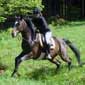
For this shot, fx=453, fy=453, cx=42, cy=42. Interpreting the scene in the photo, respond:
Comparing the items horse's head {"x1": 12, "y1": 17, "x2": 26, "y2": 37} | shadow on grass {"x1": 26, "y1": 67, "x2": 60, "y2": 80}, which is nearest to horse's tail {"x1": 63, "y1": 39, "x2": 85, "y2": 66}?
shadow on grass {"x1": 26, "y1": 67, "x2": 60, "y2": 80}

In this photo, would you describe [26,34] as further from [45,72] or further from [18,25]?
[45,72]

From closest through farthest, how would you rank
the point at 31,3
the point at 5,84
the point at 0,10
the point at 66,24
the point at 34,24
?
the point at 5,84 < the point at 34,24 < the point at 0,10 < the point at 31,3 < the point at 66,24

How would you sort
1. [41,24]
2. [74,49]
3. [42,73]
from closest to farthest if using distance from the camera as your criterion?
1. [41,24]
2. [42,73]
3. [74,49]

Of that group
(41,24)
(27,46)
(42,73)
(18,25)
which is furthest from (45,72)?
Result: (18,25)

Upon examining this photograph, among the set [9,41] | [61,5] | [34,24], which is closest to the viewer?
[34,24]

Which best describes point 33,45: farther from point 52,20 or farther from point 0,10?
point 52,20

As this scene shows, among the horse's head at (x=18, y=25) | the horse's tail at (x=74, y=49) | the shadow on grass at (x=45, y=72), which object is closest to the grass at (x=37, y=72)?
the shadow on grass at (x=45, y=72)

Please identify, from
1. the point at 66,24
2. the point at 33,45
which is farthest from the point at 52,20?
the point at 33,45

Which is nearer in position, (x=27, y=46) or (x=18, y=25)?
(x=18, y=25)

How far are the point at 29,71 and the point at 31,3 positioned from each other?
5971 millimetres

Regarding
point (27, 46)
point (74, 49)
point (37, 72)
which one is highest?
point (27, 46)

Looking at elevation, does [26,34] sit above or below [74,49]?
above

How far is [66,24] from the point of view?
106 ft

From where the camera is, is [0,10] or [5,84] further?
[0,10]
